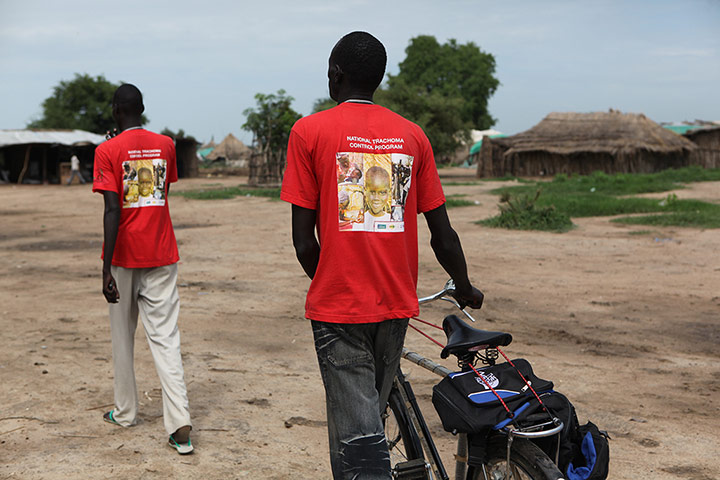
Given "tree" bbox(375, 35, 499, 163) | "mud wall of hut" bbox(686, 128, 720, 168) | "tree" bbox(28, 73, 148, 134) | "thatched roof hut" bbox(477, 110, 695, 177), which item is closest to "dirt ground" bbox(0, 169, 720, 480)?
"thatched roof hut" bbox(477, 110, 695, 177)

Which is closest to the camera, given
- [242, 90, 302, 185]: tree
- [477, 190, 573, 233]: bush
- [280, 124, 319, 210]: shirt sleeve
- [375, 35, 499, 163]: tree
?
[280, 124, 319, 210]: shirt sleeve

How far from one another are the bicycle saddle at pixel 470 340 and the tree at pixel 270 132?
83.5 ft

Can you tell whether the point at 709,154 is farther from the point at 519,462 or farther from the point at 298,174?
the point at 298,174

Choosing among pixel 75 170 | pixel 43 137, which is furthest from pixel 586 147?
pixel 43 137

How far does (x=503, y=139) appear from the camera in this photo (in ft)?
121

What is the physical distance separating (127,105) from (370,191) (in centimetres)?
209

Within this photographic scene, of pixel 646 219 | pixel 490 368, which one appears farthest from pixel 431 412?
pixel 646 219

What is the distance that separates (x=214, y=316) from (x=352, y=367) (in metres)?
4.63

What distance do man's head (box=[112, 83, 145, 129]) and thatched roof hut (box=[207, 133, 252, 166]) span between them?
4812cm

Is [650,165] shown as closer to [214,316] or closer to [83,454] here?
[214,316]

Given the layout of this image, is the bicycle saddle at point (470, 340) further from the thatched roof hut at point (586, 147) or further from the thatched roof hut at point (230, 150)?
the thatched roof hut at point (230, 150)

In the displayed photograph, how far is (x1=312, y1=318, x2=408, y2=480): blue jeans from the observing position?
2.29 metres

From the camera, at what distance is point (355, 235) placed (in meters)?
2.25

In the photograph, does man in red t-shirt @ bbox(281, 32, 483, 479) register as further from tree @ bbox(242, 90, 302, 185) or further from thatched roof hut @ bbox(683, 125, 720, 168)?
thatched roof hut @ bbox(683, 125, 720, 168)
